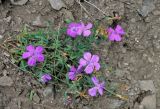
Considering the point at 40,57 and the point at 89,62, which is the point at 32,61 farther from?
the point at 89,62

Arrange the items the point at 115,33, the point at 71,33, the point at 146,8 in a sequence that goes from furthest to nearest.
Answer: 1. the point at 146,8
2. the point at 115,33
3. the point at 71,33

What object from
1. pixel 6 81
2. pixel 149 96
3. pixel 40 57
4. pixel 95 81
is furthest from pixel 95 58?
pixel 6 81

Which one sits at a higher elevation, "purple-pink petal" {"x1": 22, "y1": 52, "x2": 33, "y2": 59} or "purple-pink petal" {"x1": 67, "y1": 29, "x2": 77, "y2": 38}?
"purple-pink petal" {"x1": 67, "y1": 29, "x2": 77, "y2": 38}

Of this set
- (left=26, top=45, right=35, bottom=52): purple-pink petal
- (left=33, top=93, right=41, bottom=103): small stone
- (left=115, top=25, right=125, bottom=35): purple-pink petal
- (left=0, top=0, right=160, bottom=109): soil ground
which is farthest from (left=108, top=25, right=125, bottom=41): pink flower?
(left=33, top=93, right=41, bottom=103): small stone

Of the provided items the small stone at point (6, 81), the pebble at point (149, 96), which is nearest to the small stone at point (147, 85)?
the pebble at point (149, 96)

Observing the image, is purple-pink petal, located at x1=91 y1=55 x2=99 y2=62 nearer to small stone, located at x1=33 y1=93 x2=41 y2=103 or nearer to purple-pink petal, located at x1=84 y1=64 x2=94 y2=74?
purple-pink petal, located at x1=84 y1=64 x2=94 y2=74

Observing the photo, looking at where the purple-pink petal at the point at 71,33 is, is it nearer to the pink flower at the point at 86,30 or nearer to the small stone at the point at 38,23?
the pink flower at the point at 86,30

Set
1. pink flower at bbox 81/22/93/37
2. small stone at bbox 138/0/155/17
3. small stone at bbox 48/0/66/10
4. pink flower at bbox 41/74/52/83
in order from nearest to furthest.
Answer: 1. pink flower at bbox 41/74/52/83
2. pink flower at bbox 81/22/93/37
3. small stone at bbox 48/0/66/10
4. small stone at bbox 138/0/155/17
